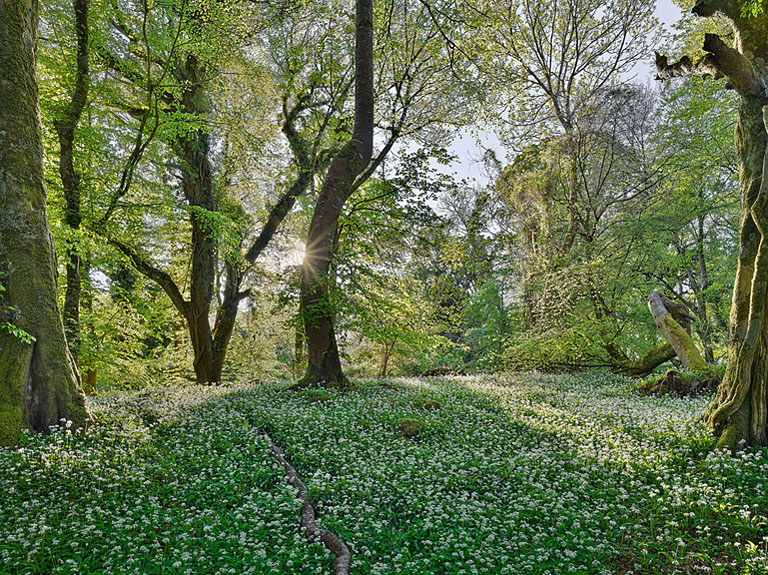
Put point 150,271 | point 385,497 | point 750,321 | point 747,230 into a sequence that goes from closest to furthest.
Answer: point 385,497 < point 750,321 < point 747,230 < point 150,271

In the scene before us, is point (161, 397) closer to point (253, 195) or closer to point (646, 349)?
point (253, 195)

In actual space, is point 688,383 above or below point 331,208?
below

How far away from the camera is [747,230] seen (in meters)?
6.68

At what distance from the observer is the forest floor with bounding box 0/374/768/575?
3.95m

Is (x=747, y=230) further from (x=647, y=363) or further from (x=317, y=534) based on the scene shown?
(x=647, y=363)

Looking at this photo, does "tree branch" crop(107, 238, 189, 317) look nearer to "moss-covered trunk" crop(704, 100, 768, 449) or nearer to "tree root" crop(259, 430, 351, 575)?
"tree root" crop(259, 430, 351, 575)

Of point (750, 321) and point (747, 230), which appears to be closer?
point (750, 321)

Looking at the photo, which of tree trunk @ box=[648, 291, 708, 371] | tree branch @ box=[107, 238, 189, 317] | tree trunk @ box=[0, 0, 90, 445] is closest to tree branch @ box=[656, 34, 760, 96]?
tree trunk @ box=[648, 291, 708, 371]

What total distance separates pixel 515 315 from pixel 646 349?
6.74 m

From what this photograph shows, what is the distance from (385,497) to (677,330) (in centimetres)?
1240

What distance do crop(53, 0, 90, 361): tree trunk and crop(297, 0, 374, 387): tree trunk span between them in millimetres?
5642

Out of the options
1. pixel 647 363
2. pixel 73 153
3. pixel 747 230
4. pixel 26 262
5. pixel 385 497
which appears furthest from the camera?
pixel 647 363

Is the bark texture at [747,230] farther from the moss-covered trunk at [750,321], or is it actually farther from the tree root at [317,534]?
the tree root at [317,534]

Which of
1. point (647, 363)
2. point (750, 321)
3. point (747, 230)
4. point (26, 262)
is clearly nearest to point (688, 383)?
point (647, 363)
